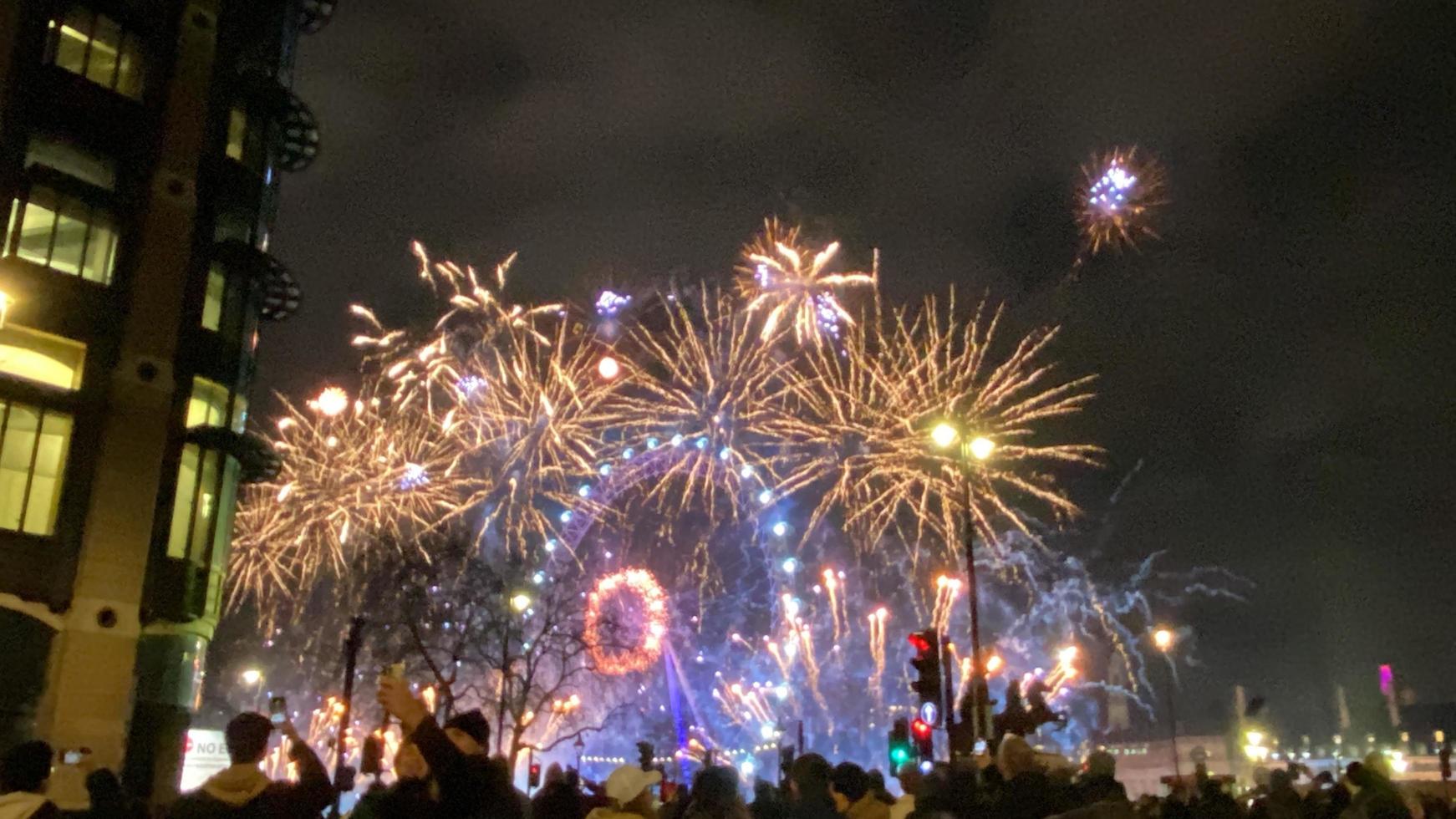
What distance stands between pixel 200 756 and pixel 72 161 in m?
14.0

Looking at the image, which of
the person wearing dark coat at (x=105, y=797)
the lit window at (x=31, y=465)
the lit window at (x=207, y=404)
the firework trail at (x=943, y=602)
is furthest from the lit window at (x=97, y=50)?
the firework trail at (x=943, y=602)

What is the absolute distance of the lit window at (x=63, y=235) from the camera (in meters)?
23.1

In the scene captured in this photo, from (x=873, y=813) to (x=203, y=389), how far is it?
80.2ft

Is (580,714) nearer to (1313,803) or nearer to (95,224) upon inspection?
(95,224)

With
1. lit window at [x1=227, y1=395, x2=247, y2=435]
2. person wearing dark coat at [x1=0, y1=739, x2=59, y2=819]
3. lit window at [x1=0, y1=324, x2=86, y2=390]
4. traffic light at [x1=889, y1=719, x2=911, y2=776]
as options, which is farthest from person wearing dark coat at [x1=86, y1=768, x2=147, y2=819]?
lit window at [x1=227, y1=395, x2=247, y2=435]

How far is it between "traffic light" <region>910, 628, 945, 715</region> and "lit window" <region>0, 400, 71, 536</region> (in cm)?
1844

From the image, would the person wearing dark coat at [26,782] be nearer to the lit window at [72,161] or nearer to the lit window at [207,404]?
the lit window at [72,161]

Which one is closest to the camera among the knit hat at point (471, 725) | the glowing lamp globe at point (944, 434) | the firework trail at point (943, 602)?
the knit hat at point (471, 725)

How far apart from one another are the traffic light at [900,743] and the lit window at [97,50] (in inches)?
892

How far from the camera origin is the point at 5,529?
22062mm

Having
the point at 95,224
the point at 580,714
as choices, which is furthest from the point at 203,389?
the point at 580,714

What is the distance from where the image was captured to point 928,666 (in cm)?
1545

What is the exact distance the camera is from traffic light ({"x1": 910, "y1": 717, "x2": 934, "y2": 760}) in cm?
1551

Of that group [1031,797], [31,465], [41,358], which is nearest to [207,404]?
[41,358]
